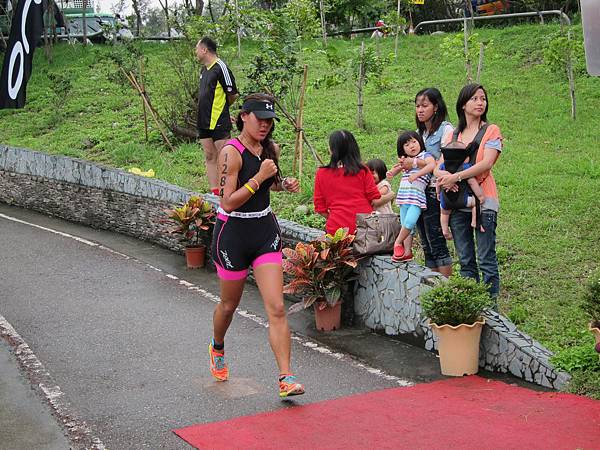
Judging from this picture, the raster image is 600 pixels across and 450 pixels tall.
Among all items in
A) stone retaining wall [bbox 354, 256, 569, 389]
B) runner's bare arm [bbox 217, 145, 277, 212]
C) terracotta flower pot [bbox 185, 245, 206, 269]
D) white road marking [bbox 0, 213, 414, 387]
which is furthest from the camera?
terracotta flower pot [bbox 185, 245, 206, 269]

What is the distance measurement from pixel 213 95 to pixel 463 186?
481 cm

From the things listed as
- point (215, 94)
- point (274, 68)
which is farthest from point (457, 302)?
point (274, 68)

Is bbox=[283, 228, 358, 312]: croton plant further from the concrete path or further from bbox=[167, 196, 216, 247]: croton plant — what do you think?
bbox=[167, 196, 216, 247]: croton plant

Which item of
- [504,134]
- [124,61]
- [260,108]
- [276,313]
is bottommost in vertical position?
[276,313]

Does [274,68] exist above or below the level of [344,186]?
above

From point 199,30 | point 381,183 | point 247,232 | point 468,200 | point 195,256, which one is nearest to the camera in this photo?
point 247,232

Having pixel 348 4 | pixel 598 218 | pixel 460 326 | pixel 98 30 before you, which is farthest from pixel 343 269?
pixel 98 30

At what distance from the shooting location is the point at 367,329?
392 inches

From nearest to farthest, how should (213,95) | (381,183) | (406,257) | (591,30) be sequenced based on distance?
(591,30), (406,257), (381,183), (213,95)

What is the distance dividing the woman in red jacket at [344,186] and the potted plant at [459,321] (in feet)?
6.17

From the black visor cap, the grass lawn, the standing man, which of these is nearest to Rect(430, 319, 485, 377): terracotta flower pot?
the grass lawn

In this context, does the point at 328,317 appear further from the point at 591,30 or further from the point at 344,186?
the point at 591,30

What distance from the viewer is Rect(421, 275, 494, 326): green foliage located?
8109 millimetres

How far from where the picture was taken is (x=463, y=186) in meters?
8.84
